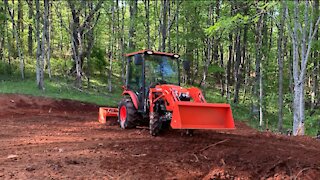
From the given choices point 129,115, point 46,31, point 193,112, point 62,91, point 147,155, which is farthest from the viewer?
point 46,31

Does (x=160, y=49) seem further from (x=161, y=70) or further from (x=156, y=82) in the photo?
(x=156, y=82)

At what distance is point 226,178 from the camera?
18.4ft

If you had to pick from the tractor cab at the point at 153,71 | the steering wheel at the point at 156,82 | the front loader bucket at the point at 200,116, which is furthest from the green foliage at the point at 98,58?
the front loader bucket at the point at 200,116

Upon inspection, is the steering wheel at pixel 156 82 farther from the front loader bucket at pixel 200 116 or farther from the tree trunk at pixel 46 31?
the tree trunk at pixel 46 31

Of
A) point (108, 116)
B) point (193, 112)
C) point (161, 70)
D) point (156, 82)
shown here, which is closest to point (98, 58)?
point (108, 116)

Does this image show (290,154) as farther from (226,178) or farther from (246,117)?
(246,117)

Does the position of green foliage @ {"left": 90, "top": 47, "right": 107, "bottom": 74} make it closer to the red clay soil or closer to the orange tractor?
the orange tractor

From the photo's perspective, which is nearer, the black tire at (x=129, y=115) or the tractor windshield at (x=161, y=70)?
the tractor windshield at (x=161, y=70)

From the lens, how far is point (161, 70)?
10352 mm

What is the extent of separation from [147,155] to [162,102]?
7.93 feet

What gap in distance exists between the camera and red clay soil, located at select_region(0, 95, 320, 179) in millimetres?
5738

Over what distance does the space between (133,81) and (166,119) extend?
250 centimetres

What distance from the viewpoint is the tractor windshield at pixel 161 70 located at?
10203 mm

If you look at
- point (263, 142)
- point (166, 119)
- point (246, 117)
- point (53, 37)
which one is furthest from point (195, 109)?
point (53, 37)
